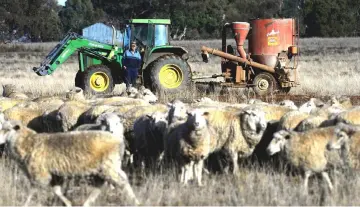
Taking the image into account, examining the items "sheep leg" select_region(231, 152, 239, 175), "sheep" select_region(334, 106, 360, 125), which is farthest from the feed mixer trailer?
"sheep leg" select_region(231, 152, 239, 175)

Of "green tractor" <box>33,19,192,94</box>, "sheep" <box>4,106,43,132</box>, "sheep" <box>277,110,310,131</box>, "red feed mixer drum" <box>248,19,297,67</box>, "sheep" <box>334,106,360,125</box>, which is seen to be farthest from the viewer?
"red feed mixer drum" <box>248,19,297,67</box>

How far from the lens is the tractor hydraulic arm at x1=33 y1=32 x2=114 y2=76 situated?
2128 cm

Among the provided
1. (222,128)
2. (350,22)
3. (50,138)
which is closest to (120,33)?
(222,128)

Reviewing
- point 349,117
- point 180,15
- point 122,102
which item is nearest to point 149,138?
point 122,102

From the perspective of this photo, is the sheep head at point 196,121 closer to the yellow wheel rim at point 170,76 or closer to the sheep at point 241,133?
the sheep at point 241,133

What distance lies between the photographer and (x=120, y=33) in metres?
21.2

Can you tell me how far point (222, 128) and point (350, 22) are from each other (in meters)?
76.7

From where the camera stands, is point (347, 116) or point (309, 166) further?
point (347, 116)

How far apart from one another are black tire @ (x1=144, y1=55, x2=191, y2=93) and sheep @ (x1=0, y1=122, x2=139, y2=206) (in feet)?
36.0

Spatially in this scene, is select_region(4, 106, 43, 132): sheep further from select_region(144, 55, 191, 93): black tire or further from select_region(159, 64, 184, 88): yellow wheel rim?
select_region(159, 64, 184, 88): yellow wheel rim

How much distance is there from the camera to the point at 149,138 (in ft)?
38.9

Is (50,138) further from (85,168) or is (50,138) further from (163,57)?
(163,57)

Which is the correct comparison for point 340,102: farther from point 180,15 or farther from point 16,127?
point 180,15

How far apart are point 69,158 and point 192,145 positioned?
2.15 m
